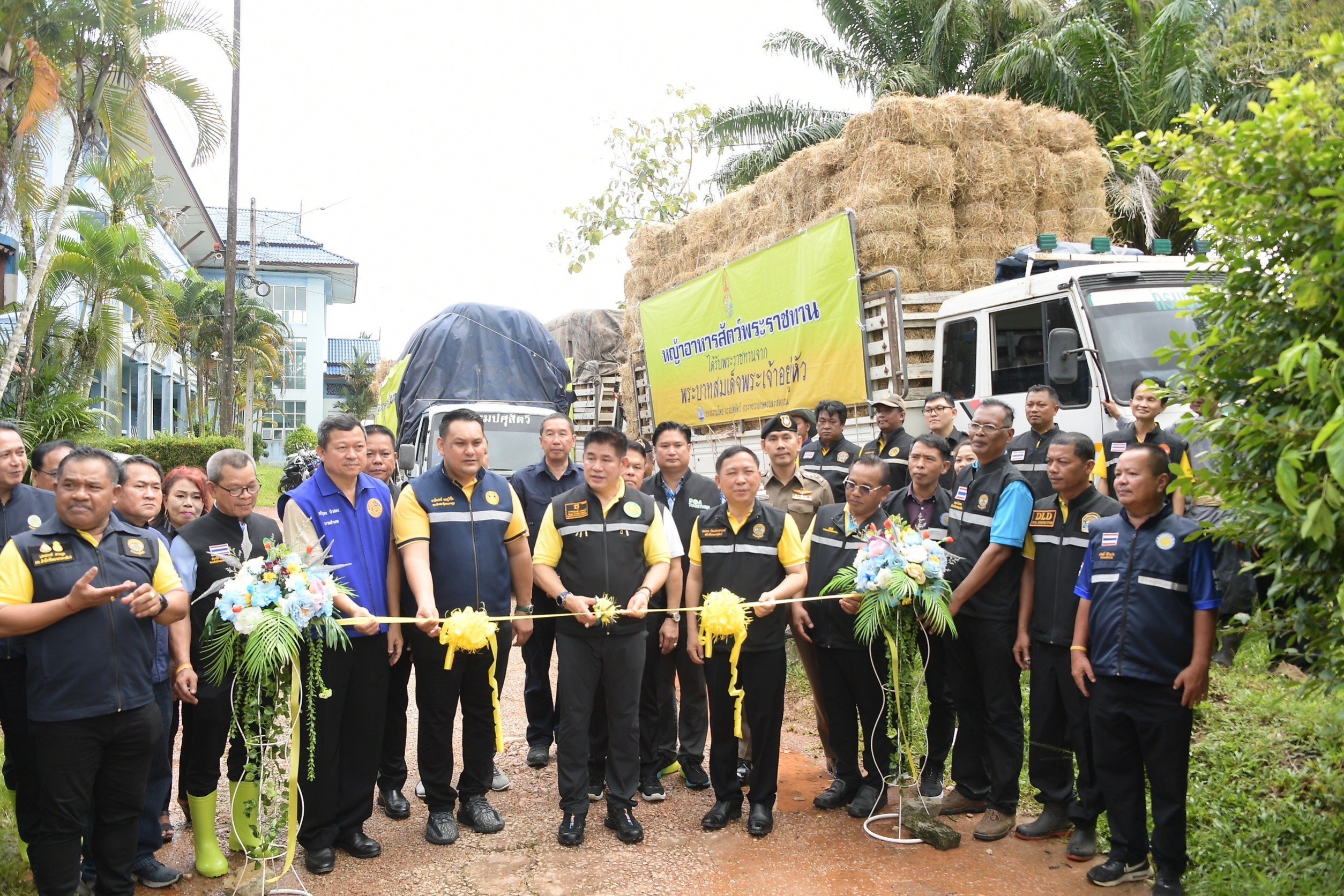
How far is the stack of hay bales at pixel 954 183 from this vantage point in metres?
9.70

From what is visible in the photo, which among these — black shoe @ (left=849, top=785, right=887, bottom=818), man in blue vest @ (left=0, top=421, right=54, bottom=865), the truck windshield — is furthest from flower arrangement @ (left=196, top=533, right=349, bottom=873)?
the truck windshield

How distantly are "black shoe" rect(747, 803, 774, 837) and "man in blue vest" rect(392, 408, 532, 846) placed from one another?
1.37 m

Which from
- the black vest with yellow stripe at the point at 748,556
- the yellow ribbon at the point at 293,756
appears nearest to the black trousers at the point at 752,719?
the black vest with yellow stripe at the point at 748,556

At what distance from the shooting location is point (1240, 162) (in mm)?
3193

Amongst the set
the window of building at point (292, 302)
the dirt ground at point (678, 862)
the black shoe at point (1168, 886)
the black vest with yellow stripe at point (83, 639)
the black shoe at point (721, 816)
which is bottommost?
the dirt ground at point (678, 862)

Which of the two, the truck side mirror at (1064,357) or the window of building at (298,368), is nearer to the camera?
the truck side mirror at (1064,357)

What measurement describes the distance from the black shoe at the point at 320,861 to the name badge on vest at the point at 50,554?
6.18 feet

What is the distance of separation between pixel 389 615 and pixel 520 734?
253cm

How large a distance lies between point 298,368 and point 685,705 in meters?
49.8

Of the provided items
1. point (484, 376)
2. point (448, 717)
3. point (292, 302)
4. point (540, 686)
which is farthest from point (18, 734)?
point (292, 302)

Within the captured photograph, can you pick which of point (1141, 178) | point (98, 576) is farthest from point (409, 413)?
point (1141, 178)

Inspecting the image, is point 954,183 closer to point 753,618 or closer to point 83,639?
point 753,618

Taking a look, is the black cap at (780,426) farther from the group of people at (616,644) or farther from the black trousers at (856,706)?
the black trousers at (856,706)

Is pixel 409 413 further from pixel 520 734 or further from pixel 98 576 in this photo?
pixel 98 576
